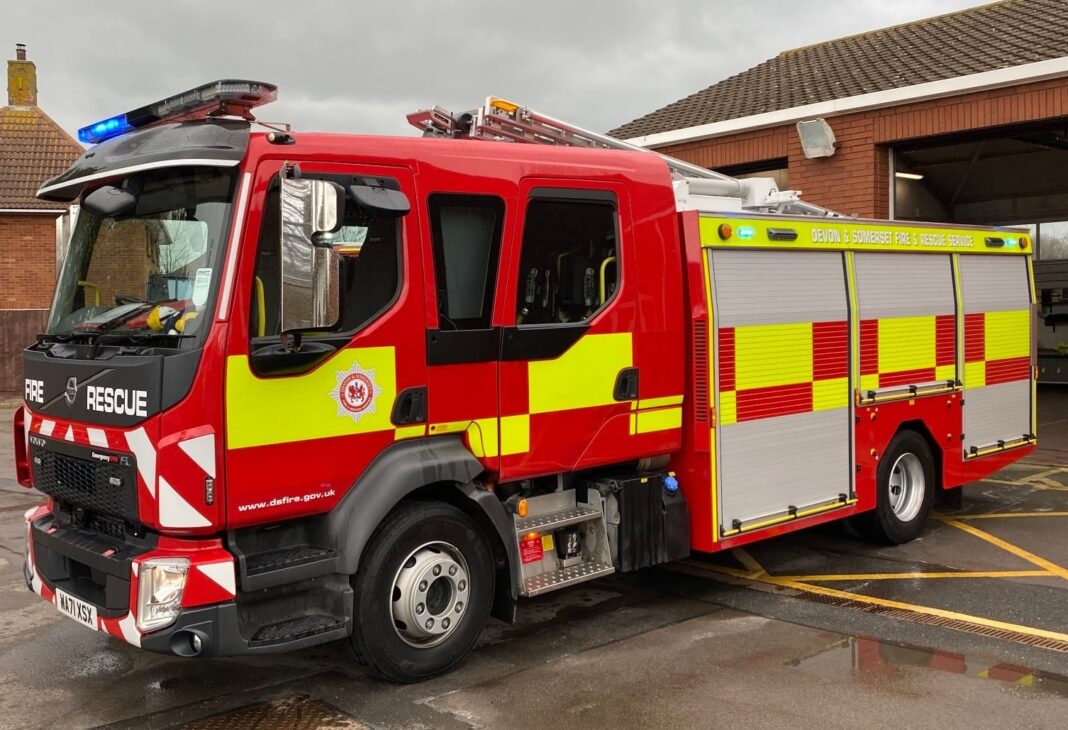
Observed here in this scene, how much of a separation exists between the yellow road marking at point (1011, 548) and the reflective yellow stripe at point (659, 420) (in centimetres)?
291

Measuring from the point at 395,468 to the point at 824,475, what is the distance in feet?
10.7

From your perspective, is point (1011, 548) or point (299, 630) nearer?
point (299, 630)

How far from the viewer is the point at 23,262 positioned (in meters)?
22.4

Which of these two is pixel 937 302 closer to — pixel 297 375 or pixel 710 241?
pixel 710 241

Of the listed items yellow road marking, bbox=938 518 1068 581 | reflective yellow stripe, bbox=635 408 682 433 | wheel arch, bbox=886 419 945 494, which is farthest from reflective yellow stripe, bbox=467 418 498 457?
yellow road marking, bbox=938 518 1068 581

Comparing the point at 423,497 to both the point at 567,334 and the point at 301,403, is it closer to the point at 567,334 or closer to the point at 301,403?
the point at 301,403

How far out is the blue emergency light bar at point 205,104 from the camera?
Result: 435 cm

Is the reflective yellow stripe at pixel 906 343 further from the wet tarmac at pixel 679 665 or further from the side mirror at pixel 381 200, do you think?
the side mirror at pixel 381 200

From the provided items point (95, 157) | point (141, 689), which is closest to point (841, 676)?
point (141, 689)

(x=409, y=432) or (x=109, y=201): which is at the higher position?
(x=109, y=201)

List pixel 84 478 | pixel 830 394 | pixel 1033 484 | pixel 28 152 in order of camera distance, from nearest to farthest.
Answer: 1. pixel 84 478
2. pixel 830 394
3. pixel 1033 484
4. pixel 28 152

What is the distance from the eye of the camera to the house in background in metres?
19.9

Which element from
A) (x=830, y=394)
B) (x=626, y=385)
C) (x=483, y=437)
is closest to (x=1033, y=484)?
(x=830, y=394)

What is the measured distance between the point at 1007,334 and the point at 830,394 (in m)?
2.69
